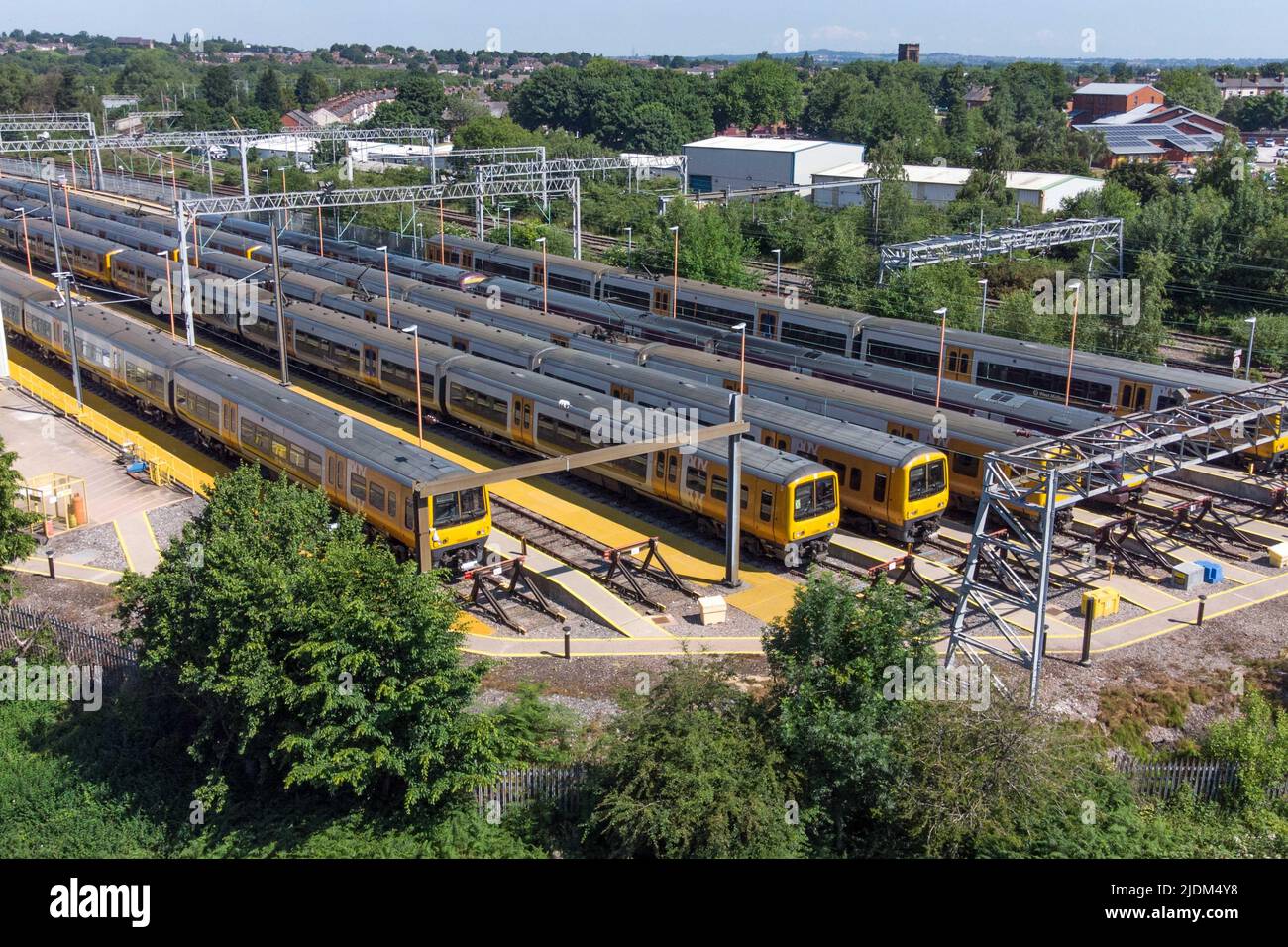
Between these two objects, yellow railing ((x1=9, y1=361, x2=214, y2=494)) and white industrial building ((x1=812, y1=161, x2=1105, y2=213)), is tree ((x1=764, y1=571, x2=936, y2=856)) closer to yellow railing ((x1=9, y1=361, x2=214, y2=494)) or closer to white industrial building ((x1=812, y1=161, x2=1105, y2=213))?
yellow railing ((x1=9, y1=361, x2=214, y2=494))

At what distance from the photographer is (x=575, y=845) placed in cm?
1559

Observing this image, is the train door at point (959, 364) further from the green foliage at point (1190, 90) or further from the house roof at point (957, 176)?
the green foliage at point (1190, 90)

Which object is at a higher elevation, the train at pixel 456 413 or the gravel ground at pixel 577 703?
the train at pixel 456 413

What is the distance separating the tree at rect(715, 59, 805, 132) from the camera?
126375mm

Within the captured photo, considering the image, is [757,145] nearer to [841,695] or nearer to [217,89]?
[841,695]

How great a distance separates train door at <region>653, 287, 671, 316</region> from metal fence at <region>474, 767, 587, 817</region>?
28335mm

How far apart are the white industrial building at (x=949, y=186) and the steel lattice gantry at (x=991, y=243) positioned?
17.3 metres

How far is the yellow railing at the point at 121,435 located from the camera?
96.1 feet

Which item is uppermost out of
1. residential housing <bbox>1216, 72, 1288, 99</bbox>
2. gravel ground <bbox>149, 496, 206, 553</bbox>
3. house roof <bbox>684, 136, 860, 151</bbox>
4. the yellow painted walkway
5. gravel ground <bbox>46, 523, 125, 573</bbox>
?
residential housing <bbox>1216, 72, 1288, 99</bbox>

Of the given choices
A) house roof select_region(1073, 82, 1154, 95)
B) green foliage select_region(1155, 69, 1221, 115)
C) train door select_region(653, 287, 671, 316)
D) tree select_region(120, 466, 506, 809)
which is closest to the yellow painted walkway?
tree select_region(120, 466, 506, 809)

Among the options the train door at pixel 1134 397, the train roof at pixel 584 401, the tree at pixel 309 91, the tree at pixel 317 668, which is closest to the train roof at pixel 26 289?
the train roof at pixel 584 401

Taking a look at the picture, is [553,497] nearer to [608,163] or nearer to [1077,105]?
[608,163]
